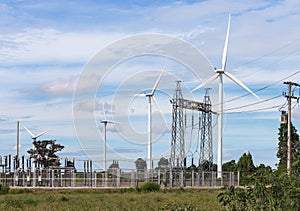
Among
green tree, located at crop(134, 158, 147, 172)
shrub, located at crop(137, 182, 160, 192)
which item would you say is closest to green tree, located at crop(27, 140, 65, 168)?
green tree, located at crop(134, 158, 147, 172)

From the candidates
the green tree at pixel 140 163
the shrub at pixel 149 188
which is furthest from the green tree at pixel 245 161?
the shrub at pixel 149 188

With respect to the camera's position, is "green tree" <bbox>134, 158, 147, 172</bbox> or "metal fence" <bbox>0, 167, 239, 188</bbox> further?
"green tree" <bbox>134, 158, 147, 172</bbox>

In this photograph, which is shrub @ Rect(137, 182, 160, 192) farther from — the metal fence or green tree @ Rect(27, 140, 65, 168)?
green tree @ Rect(27, 140, 65, 168)

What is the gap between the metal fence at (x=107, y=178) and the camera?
2315 inches

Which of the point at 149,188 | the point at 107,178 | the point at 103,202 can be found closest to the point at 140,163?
the point at 107,178

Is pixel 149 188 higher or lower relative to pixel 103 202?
lower

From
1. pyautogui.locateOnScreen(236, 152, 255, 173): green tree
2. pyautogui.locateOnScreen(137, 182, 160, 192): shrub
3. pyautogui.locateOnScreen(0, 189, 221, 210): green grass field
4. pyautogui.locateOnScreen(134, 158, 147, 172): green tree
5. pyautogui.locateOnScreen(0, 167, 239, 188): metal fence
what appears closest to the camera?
pyautogui.locateOnScreen(0, 189, 221, 210): green grass field

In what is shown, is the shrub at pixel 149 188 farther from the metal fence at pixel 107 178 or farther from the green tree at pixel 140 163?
the green tree at pixel 140 163

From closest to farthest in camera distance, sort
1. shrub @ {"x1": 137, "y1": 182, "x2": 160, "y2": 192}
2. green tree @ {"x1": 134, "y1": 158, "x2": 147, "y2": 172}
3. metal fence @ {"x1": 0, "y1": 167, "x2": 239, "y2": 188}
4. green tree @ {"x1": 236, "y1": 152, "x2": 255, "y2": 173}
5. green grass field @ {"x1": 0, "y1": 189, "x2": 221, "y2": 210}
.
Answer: green grass field @ {"x1": 0, "y1": 189, "x2": 221, "y2": 210}, shrub @ {"x1": 137, "y1": 182, "x2": 160, "y2": 192}, metal fence @ {"x1": 0, "y1": 167, "x2": 239, "y2": 188}, green tree @ {"x1": 134, "y1": 158, "x2": 147, "y2": 172}, green tree @ {"x1": 236, "y1": 152, "x2": 255, "y2": 173}

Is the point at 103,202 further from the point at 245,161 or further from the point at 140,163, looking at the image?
the point at 245,161

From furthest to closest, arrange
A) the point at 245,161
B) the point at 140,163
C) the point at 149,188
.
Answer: the point at 245,161, the point at 140,163, the point at 149,188

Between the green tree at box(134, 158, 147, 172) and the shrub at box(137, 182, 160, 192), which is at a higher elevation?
the green tree at box(134, 158, 147, 172)

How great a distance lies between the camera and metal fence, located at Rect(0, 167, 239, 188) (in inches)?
2315

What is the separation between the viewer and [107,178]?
5847cm
